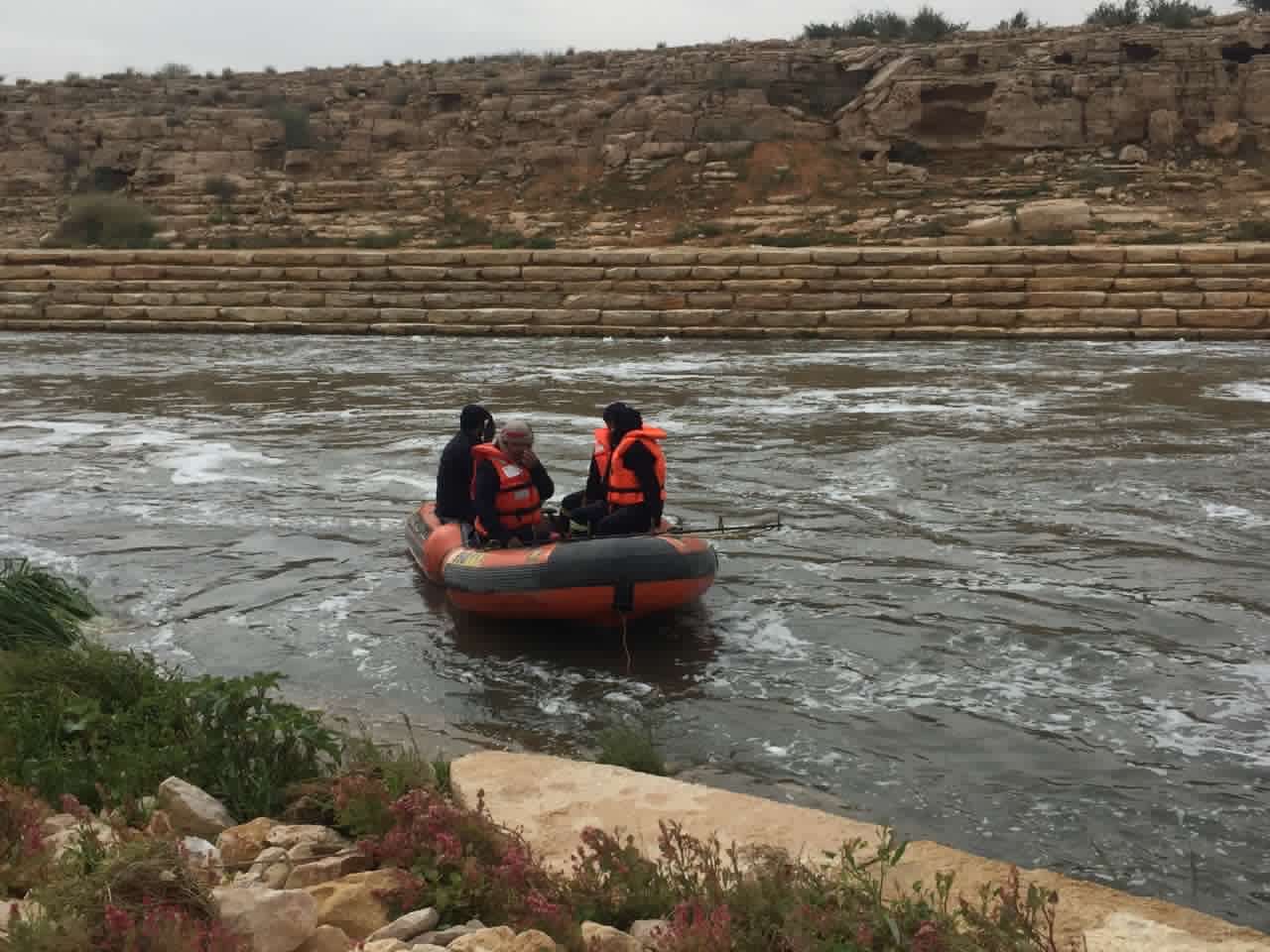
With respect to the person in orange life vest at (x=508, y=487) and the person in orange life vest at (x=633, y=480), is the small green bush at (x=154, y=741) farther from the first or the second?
the person in orange life vest at (x=633, y=480)

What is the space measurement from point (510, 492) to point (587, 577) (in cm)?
88

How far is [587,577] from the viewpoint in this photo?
6270 mm

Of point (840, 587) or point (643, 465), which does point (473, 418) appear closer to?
point (643, 465)

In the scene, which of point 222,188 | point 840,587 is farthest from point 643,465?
point 222,188

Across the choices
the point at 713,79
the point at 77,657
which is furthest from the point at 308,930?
the point at 713,79

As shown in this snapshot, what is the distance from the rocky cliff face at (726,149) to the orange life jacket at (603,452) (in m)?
16.3

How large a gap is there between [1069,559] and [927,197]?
65.0 ft

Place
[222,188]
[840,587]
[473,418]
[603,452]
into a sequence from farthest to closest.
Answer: [222,188]
[840,587]
[473,418]
[603,452]

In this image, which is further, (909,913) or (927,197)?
(927,197)

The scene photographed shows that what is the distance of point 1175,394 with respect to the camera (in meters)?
13.6

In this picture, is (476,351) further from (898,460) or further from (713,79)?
(713,79)

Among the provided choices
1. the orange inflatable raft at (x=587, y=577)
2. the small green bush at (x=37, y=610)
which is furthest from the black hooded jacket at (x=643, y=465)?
the small green bush at (x=37, y=610)

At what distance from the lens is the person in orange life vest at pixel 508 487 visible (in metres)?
6.84

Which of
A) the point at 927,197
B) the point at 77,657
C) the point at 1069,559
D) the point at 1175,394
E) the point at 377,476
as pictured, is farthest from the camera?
the point at 927,197
